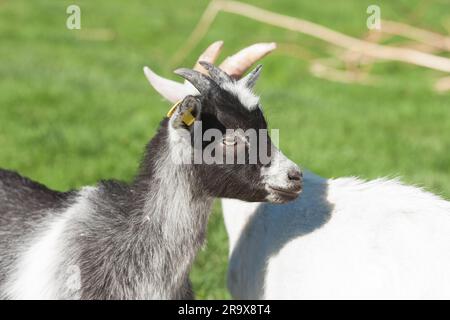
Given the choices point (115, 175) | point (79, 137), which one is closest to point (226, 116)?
point (115, 175)

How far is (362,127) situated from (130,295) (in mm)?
5457

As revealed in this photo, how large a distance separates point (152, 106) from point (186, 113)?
5.21 meters

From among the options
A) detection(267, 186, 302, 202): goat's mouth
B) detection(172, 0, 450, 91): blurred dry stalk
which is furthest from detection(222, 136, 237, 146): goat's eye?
detection(172, 0, 450, 91): blurred dry stalk

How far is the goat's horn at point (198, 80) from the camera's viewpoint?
3.68 m

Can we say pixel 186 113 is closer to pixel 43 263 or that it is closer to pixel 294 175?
pixel 294 175

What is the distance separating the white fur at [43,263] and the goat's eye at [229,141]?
915 mm

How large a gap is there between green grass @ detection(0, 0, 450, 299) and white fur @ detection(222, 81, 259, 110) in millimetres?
1696

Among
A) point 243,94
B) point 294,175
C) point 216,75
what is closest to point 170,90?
point 216,75

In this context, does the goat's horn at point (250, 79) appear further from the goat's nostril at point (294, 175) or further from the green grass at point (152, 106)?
the green grass at point (152, 106)

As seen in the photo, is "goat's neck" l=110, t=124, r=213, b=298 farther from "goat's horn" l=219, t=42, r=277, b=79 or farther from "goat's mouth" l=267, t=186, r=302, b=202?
"goat's horn" l=219, t=42, r=277, b=79

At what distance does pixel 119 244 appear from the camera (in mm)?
3859

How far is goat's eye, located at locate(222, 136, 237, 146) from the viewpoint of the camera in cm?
368

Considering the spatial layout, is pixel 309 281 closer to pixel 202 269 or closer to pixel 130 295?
pixel 130 295

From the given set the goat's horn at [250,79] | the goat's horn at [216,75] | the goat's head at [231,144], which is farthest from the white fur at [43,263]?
the goat's horn at [250,79]
